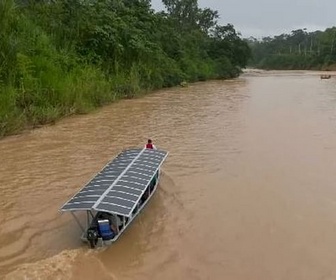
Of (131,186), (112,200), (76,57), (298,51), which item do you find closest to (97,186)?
(131,186)

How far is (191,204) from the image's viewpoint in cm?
750

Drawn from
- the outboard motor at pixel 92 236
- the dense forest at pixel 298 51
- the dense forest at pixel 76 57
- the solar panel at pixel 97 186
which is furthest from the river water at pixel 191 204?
the dense forest at pixel 298 51

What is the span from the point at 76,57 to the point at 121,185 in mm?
13375

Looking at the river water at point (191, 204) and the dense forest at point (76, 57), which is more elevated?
the dense forest at point (76, 57)

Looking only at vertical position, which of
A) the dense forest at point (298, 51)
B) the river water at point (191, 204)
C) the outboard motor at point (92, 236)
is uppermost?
the outboard motor at point (92, 236)

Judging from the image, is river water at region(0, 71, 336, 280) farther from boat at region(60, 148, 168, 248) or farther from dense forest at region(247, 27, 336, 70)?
dense forest at region(247, 27, 336, 70)

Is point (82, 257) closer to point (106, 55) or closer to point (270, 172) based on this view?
point (270, 172)

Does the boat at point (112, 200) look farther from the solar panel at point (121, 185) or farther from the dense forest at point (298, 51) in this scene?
the dense forest at point (298, 51)

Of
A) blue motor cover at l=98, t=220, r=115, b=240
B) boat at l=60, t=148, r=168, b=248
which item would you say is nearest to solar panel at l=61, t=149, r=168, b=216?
boat at l=60, t=148, r=168, b=248

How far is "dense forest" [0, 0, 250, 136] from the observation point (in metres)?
13.6

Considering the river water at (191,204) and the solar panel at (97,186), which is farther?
the solar panel at (97,186)

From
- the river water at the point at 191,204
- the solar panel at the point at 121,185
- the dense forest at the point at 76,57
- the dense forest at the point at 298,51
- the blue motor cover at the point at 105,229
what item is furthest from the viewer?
the dense forest at the point at 298,51

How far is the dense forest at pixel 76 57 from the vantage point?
1362cm

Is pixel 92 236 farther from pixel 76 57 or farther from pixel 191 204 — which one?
pixel 76 57
